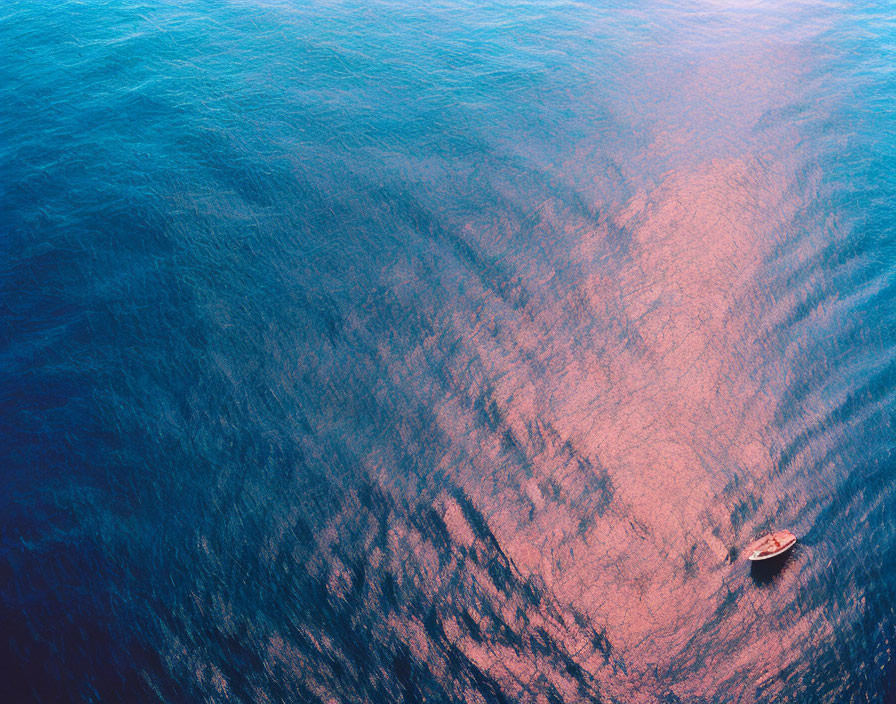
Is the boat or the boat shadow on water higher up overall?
the boat

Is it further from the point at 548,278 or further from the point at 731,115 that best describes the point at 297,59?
the point at 731,115

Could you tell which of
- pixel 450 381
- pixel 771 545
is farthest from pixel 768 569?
pixel 450 381

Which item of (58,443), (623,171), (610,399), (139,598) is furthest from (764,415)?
(58,443)

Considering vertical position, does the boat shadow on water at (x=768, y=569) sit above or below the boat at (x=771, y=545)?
below

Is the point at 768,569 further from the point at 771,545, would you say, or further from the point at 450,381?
the point at 450,381
